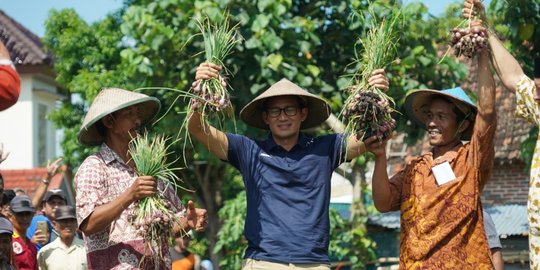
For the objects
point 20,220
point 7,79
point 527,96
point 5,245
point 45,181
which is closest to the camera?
point 7,79

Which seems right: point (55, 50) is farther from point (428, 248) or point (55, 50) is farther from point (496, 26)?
point (428, 248)

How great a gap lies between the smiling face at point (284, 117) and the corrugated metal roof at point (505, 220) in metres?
9.26

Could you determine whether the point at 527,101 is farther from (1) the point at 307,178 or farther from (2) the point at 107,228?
(2) the point at 107,228

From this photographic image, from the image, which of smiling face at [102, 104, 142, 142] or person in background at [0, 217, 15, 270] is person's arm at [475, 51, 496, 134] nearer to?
smiling face at [102, 104, 142, 142]

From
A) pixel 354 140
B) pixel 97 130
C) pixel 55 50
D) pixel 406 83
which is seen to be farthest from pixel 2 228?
pixel 55 50

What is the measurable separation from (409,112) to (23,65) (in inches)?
797

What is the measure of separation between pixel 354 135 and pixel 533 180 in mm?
944

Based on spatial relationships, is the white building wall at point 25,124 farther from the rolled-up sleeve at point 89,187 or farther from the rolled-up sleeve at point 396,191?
the rolled-up sleeve at point 396,191

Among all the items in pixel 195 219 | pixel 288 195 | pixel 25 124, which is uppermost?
pixel 25 124

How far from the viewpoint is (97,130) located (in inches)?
209

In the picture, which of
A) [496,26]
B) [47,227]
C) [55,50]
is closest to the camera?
[47,227]

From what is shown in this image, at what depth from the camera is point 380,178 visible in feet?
16.8

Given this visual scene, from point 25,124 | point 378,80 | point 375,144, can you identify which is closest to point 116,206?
point 375,144

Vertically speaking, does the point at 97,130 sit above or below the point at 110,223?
above
